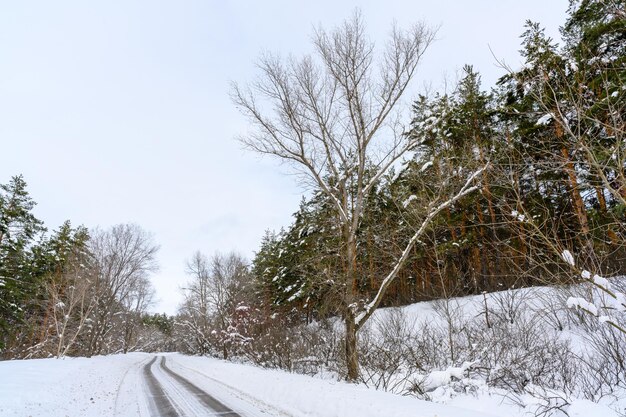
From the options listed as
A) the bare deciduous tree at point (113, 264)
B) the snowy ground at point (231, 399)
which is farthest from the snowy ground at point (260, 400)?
the bare deciduous tree at point (113, 264)

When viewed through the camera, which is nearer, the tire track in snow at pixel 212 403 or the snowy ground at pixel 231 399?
the snowy ground at pixel 231 399

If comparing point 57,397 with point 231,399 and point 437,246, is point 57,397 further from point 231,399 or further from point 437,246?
point 437,246

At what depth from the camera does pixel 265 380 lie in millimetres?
11078

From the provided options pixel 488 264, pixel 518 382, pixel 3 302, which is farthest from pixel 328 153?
pixel 3 302

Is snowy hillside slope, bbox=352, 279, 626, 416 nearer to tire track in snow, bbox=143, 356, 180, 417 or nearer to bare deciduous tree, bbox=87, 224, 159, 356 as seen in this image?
tire track in snow, bbox=143, 356, 180, 417

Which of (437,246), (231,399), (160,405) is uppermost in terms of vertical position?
(437,246)

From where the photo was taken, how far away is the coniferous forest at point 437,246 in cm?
383

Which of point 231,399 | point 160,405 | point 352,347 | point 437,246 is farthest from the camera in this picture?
point 437,246

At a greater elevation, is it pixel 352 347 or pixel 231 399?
pixel 352 347

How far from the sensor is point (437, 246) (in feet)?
62.2

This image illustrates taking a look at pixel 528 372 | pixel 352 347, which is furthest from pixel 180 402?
pixel 528 372

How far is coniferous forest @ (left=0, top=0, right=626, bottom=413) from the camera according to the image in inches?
151

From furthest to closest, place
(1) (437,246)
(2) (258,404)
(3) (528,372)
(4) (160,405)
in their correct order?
(1) (437,246), (4) (160,405), (2) (258,404), (3) (528,372)

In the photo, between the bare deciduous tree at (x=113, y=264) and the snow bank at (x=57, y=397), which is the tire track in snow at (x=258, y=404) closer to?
the snow bank at (x=57, y=397)
